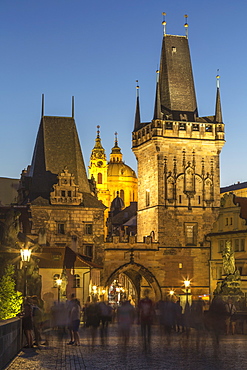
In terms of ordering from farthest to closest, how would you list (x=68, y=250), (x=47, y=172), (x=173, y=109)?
1. (x=173, y=109)
2. (x=47, y=172)
3. (x=68, y=250)

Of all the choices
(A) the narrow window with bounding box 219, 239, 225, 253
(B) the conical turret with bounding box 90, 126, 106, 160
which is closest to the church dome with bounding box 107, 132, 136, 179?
(B) the conical turret with bounding box 90, 126, 106, 160

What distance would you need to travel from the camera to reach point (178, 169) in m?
60.0

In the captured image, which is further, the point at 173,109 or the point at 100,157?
the point at 100,157

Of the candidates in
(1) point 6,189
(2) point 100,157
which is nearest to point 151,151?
(1) point 6,189

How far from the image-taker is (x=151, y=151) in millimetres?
60656

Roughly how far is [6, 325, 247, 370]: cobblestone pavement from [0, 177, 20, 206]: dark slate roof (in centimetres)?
5201

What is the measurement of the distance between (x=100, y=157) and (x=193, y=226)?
303 ft

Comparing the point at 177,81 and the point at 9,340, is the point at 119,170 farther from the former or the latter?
the point at 9,340

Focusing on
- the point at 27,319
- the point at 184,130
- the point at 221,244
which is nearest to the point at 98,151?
the point at 184,130

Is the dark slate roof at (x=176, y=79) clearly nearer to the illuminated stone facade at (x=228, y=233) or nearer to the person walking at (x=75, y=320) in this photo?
the illuminated stone facade at (x=228, y=233)

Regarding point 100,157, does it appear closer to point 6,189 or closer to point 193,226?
point 6,189

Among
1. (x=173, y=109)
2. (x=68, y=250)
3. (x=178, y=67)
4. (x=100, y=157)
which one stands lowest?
(x=68, y=250)

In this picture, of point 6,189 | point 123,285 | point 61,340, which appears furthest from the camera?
point 123,285

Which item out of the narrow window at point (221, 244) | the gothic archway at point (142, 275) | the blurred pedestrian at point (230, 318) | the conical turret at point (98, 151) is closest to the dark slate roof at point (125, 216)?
the conical turret at point (98, 151)
